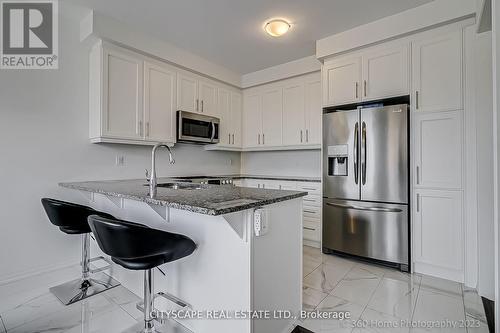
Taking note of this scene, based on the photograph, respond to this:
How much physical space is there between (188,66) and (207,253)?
9.16ft

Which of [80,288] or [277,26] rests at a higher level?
[277,26]

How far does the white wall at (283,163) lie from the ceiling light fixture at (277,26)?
1.87 m

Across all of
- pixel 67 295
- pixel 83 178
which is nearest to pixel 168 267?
pixel 67 295

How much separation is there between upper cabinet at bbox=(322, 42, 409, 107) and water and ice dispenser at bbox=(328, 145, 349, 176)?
573mm

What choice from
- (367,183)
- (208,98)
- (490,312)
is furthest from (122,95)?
(490,312)

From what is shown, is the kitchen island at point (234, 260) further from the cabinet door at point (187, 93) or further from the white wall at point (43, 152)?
the cabinet door at point (187, 93)

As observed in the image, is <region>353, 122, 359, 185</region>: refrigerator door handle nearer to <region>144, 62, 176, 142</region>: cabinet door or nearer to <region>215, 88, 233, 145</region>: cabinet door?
<region>215, 88, 233, 145</region>: cabinet door

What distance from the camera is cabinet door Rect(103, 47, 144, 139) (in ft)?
8.91

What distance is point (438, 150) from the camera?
8.04 ft

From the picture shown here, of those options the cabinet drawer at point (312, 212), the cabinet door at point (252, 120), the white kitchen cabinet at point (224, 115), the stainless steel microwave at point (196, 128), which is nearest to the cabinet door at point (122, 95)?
the stainless steel microwave at point (196, 128)

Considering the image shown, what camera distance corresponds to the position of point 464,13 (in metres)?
2.29

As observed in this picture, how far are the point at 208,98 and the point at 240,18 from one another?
140 centimetres

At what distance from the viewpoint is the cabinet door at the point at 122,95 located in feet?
8.91

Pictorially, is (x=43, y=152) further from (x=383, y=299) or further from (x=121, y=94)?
(x=383, y=299)
